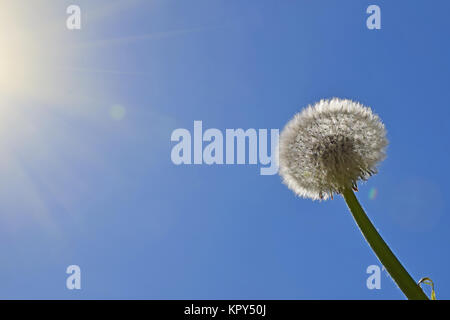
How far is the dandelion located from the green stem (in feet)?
0.82

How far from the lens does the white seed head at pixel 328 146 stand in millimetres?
3141

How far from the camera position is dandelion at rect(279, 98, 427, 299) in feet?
10.2

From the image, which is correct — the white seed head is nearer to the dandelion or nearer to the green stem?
the dandelion

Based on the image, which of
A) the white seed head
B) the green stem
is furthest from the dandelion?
the green stem

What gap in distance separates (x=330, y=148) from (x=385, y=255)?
3.24 ft

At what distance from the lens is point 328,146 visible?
3.25 m

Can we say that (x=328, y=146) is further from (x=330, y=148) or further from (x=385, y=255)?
(x=385, y=255)

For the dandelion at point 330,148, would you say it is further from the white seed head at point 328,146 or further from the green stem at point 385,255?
the green stem at point 385,255

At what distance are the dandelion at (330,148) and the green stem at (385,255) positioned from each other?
250 mm
